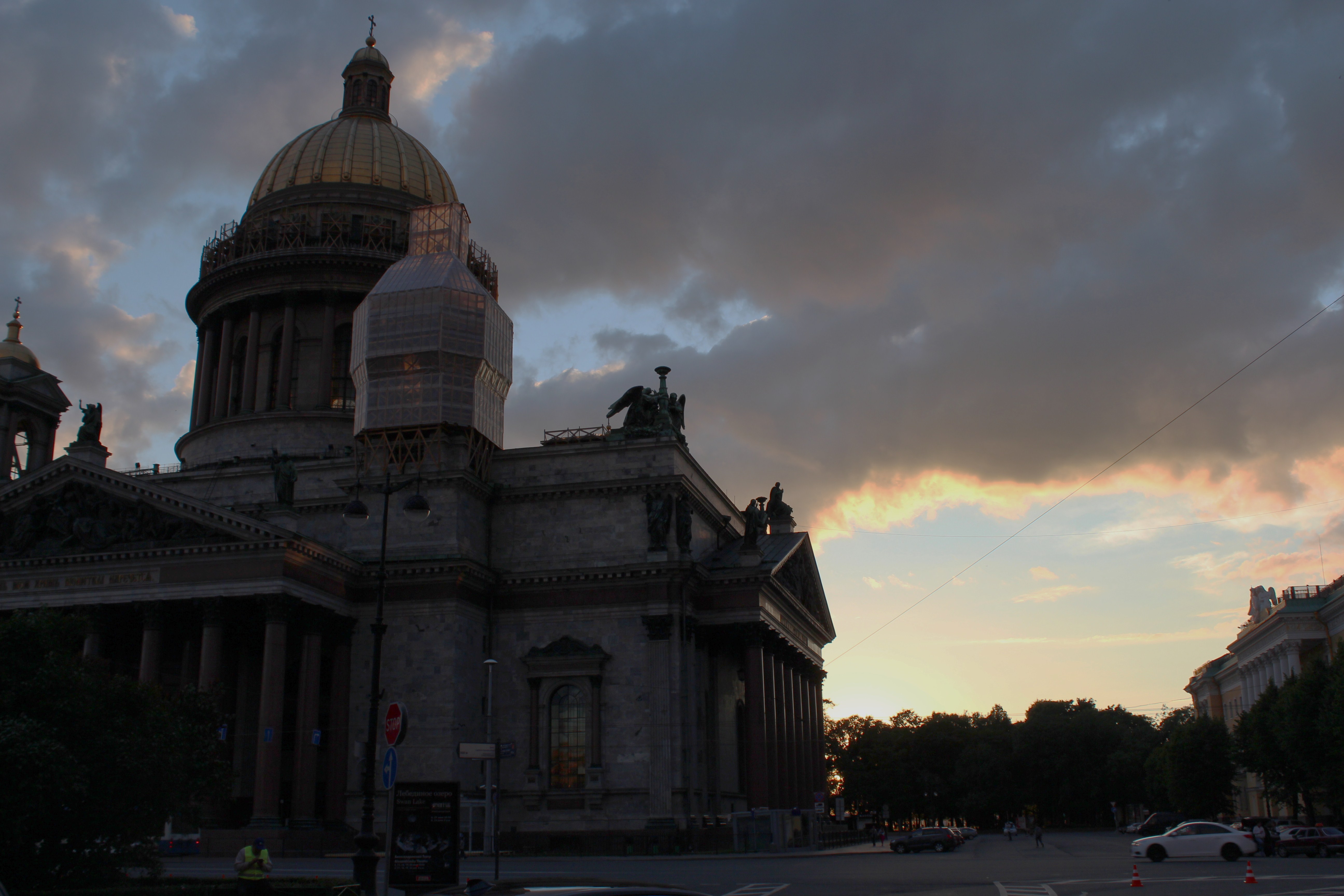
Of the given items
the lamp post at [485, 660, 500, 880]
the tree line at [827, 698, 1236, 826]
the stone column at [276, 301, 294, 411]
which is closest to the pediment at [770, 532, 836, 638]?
the lamp post at [485, 660, 500, 880]

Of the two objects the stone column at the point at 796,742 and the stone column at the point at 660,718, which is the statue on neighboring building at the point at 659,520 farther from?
the stone column at the point at 796,742

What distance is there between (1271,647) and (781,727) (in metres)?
47.4

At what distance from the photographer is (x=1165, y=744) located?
95.1 meters

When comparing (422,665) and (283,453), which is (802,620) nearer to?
(422,665)

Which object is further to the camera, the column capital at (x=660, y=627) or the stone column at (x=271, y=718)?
the column capital at (x=660, y=627)

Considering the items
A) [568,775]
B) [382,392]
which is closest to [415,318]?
[382,392]

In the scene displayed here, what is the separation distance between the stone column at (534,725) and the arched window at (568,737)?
563mm

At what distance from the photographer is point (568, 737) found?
50500 millimetres

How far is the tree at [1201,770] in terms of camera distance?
83.2m

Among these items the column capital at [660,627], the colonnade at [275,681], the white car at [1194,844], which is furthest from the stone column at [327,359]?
the white car at [1194,844]

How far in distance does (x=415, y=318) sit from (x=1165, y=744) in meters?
70.1

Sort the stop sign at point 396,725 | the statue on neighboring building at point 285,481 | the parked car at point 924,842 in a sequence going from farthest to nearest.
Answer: the parked car at point 924,842 < the statue on neighboring building at point 285,481 < the stop sign at point 396,725

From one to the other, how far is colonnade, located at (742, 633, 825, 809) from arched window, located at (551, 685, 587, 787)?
7.11 meters

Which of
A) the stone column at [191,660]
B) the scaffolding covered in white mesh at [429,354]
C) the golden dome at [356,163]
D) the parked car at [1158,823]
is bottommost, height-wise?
the parked car at [1158,823]
